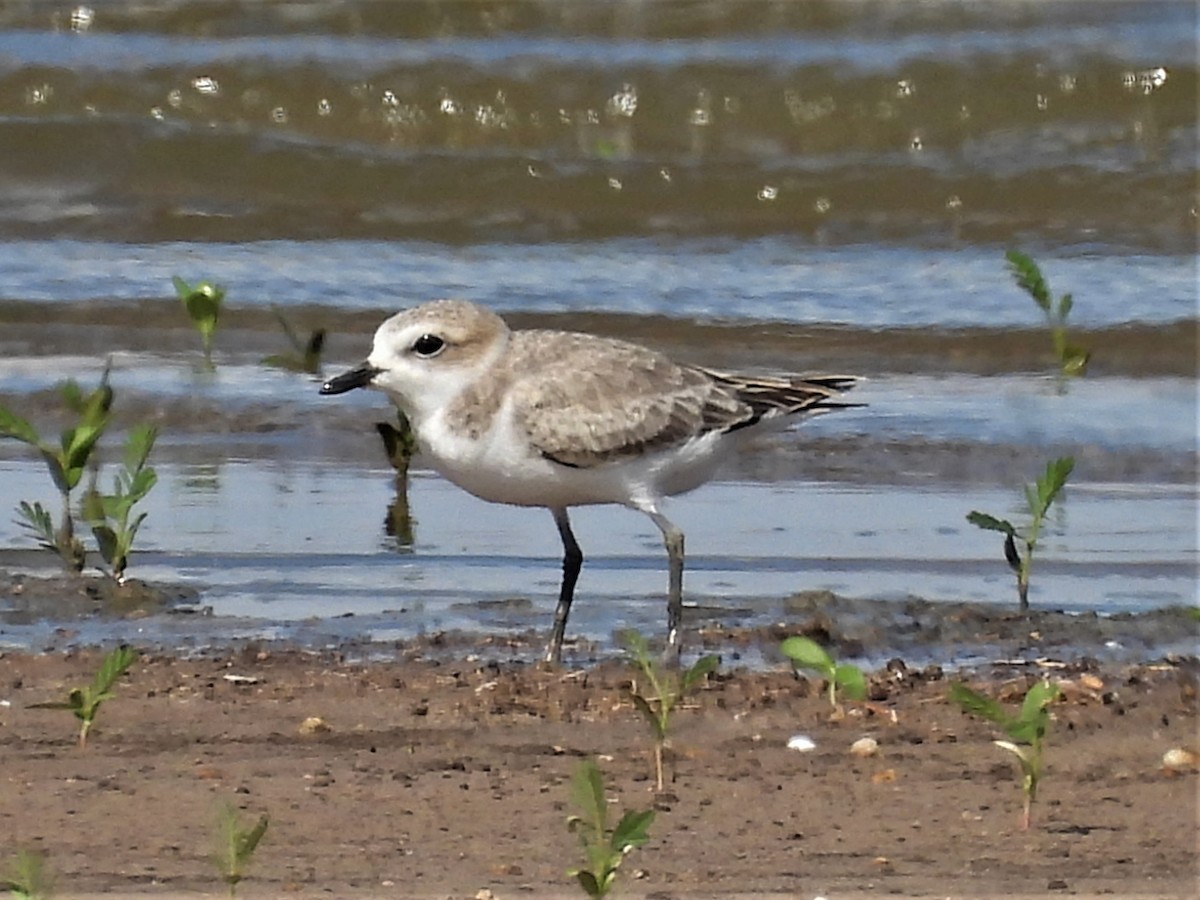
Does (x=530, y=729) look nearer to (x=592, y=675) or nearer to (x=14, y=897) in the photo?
(x=592, y=675)

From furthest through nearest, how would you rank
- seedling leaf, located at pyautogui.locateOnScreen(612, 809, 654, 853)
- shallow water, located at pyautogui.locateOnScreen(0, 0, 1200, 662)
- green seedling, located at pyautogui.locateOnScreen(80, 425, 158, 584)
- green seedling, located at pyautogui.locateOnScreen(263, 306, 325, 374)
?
green seedling, located at pyautogui.locateOnScreen(263, 306, 325, 374), shallow water, located at pyautogui.locateOnScreen(0, 0, 1200, 662), green seedling, located at pyautogui.locateOnScreen(80, 425, 158, 584), seedling leaf, located at pyautogui.locateOnScreen(612, 809, 654, 853)

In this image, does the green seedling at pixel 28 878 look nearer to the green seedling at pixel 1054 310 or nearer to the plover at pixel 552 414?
the plover at pixel 552 414

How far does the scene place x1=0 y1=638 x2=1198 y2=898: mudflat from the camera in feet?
13.0

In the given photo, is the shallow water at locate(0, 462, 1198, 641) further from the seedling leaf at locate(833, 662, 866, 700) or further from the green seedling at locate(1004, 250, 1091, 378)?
the seedling leaf at locate(833, 662, 866, 700)

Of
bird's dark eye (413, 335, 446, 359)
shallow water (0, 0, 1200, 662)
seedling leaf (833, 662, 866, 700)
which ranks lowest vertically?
shallow water (0, 0, 1200, 662)

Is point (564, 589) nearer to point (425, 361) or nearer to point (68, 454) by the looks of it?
point (425, 361)

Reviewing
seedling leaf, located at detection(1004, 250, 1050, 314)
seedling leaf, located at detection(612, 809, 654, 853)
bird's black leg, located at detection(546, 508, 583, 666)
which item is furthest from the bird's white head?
seedling leaf, located at detection(1004, 250, 1050, 314)

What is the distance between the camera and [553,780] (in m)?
4.55

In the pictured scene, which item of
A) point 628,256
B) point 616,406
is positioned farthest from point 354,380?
point 628,256

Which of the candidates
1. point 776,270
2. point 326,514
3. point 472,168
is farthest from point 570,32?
point 326,514

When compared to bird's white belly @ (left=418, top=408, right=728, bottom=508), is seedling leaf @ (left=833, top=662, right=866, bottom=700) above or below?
below

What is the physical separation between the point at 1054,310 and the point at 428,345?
4.61 m

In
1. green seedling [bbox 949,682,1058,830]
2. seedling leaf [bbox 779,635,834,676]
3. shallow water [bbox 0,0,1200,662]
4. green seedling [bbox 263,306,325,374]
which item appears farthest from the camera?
green seedling [bbox 263,306,325,374]

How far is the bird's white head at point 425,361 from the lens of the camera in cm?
570
